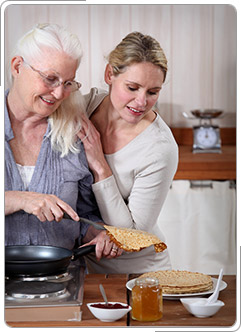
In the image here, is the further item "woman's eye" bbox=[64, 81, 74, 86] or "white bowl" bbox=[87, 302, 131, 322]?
"woman's eye" bbox=[64, 81, 74, 86]

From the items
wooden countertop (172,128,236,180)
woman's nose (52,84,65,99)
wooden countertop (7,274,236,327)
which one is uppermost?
woman's nose (52,84,65,99)

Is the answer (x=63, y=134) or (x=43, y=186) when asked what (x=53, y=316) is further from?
(x=63, y=134)

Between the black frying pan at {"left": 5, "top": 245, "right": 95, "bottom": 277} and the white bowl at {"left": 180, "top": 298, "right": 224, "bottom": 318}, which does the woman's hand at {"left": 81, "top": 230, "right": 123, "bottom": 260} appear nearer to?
the black frying pan at {"left": 5, "top": 245, "right": 95, "bottom": 277}

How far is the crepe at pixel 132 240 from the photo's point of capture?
60.6 inches

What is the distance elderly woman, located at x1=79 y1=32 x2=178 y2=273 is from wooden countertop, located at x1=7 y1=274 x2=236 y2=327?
0.14 m

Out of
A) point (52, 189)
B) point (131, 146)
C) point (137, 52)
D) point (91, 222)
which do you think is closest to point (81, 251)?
point (91, 222)

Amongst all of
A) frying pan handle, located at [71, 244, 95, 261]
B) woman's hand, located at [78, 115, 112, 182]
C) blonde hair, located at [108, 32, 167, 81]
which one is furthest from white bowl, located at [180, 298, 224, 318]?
blonde hair, located at [108, 32, 167, 81]

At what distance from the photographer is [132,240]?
1.55 meters

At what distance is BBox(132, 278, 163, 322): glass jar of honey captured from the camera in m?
1.34

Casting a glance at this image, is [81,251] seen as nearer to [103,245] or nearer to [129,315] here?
[103,245]

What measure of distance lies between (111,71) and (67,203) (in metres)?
0.38

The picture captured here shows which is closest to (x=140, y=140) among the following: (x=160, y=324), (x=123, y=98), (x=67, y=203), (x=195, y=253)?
(x=123, y=98)

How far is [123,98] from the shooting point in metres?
1.52

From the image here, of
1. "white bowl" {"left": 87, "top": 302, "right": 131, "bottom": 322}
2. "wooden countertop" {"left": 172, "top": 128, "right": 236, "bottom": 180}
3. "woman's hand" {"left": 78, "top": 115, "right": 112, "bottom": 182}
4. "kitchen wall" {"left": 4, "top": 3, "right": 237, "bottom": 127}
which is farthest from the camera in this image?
"wooden countertop" {"left": 172, "top": 128, "right": 236, "bottom": 180}
